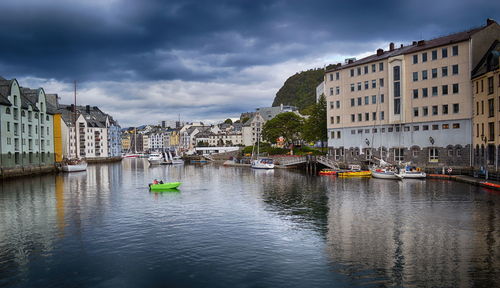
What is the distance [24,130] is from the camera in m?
91.4

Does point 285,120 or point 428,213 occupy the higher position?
point 285,120

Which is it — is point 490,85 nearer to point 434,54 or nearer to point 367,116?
point 434,54

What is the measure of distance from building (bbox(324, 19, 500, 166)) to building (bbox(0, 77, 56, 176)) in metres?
75.7

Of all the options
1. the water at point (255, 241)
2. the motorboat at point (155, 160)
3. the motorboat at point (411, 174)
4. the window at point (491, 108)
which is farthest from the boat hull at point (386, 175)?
the motorboat at point (155, 160)

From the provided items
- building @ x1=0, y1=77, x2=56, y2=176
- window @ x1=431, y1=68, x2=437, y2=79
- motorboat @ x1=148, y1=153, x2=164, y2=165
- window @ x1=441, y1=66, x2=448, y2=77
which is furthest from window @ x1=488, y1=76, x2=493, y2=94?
motorboat @ x1=148, y1=153, x2=164, y2=165

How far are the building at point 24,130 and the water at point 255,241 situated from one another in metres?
42.5

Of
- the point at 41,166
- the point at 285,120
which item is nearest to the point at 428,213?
the point at 41,166

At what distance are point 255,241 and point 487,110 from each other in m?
56.4

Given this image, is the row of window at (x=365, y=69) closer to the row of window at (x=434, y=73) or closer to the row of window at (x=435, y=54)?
the row of window at (x=435, y=54)

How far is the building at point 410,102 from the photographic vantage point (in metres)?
76.4

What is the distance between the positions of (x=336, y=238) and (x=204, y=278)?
39.2 feet


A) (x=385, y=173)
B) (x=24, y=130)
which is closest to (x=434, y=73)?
(x=385, y=173)

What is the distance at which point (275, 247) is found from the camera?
26.8m

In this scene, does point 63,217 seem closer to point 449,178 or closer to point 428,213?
point 428,213
